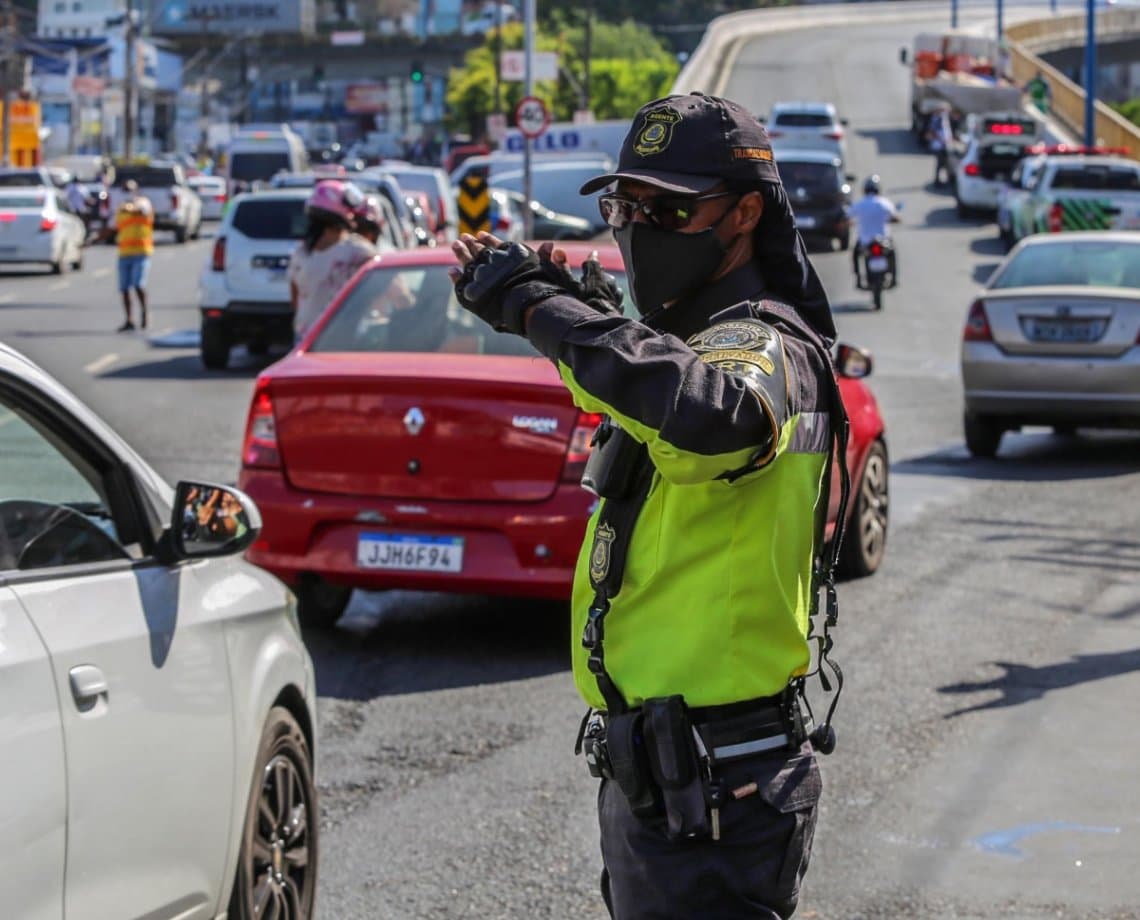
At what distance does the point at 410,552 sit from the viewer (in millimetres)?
8133

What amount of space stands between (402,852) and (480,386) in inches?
103

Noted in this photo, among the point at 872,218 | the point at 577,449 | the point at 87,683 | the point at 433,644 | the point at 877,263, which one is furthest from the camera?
the point at 872,218

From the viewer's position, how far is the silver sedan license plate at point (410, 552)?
26.5 ft

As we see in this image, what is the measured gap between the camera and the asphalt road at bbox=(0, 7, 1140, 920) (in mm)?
5578

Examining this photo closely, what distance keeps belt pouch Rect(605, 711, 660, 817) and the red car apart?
4.80 m

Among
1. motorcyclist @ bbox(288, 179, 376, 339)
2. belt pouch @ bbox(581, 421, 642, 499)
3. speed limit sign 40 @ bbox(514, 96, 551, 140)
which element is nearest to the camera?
belt pouch @ bbox(581, 421, 642, 499)

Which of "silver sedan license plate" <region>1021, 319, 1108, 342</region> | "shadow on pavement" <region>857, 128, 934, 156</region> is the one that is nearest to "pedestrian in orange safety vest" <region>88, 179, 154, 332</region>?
"silver sedan license plate" <region>1021, 319, 1108, 342</region>

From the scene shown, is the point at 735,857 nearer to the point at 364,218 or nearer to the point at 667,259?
the point at 667,259

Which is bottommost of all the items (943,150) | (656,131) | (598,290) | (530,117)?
(598,290)

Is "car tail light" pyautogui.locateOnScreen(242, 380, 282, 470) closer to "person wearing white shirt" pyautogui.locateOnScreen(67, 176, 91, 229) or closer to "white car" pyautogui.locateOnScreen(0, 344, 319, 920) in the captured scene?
"white car" pyautogui.locateOnScreen(0, 344, 319, 920)

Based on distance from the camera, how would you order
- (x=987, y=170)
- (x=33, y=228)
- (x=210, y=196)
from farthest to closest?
(x=210, y=196), (x=987, y=170), (x=33, y=228)

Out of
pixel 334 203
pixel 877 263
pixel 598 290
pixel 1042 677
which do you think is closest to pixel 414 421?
pixel 1042 677

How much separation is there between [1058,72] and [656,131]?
90672mm

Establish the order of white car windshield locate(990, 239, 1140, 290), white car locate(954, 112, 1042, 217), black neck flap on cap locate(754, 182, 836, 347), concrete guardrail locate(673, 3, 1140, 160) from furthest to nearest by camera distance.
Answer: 1. concrete guardrail locate(673, 3, 1140, 160)
2. white car locate(954, 112, 1042, 217)
3. white car windshield locate(990, 239, 1140, 290)
4. black neck flap on cap locate(754, 182, 836, 347)
